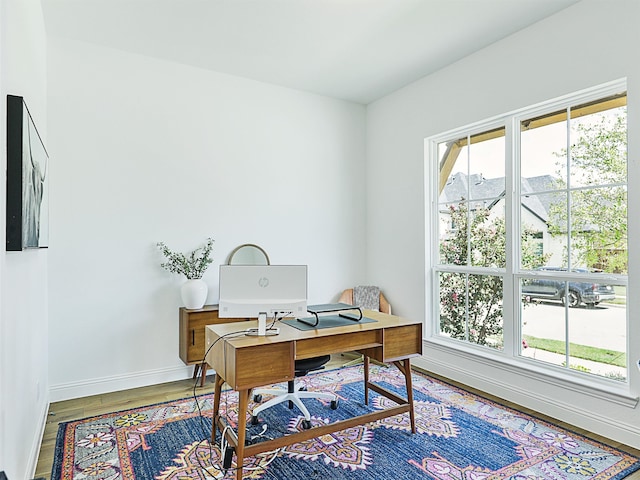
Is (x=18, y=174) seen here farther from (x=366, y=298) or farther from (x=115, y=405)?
(x=366, y=298)

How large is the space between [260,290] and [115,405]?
173cm

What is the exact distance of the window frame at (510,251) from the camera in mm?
2748

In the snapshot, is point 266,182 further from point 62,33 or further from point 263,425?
point 263,425

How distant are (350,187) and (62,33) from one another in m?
2.99

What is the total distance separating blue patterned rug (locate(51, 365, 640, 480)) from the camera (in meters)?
2.19

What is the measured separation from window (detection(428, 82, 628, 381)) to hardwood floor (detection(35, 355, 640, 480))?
1.46 ft

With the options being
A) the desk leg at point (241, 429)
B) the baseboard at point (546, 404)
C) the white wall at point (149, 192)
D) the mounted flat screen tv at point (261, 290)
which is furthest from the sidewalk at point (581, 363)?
the desk leg at point (241, 429)

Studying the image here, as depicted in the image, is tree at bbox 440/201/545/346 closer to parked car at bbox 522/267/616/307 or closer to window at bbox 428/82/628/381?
window at bbox 428/82/628/381

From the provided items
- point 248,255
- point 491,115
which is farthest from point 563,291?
point 248,255

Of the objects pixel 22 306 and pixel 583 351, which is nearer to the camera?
pixel 22 306

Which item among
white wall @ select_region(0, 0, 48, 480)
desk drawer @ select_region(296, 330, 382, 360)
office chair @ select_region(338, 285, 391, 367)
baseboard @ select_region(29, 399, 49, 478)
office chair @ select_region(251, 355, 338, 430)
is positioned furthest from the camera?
office chair @ select_region(338, 285, 391, 367)

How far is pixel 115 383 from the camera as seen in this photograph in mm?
Answer: 3396

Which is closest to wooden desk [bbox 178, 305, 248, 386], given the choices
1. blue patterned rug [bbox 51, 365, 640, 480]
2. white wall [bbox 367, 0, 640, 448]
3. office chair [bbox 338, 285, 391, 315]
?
blue patterned rug [bbox 51, 365, 640, 480]

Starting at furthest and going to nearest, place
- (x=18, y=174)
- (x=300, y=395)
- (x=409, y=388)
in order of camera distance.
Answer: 1. (x=300, y=395)
2. (x=409, y=388)
3. (x=18, y=174)
